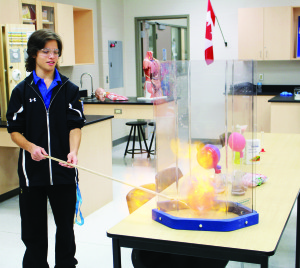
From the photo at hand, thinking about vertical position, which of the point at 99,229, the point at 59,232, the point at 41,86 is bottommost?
the point at 99,229

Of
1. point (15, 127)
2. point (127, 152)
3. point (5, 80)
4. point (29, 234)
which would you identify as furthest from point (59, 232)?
point (127, 152)

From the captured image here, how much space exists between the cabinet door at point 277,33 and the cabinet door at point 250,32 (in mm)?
88

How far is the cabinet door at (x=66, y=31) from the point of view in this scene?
5.78 meters

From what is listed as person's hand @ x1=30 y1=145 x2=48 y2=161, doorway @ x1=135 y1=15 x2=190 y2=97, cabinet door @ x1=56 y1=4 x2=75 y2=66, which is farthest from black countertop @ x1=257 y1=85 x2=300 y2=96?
person's hand @ x1=30 y1=145 x2=48 y2=161

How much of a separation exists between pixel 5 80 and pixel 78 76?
2632 mm

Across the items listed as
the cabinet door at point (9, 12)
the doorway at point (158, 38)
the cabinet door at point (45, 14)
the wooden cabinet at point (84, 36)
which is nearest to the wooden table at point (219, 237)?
the cabinet door at point (9, 12)

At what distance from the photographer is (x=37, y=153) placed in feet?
7.73

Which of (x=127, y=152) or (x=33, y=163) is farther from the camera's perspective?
(x=127, y=152)

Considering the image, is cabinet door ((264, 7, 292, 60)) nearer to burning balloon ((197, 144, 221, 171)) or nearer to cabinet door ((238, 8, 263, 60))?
cabinet door ((238, 8, 263, 60))

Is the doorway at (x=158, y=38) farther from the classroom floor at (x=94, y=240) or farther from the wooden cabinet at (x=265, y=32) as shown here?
the classroom floor at (x=94, y=240)

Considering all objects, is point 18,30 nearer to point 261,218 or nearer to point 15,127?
point 15,127

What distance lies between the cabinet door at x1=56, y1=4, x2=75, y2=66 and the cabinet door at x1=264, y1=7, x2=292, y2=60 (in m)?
2.91

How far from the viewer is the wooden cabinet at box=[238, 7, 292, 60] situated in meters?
6.71

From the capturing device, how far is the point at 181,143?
1.93 meters
